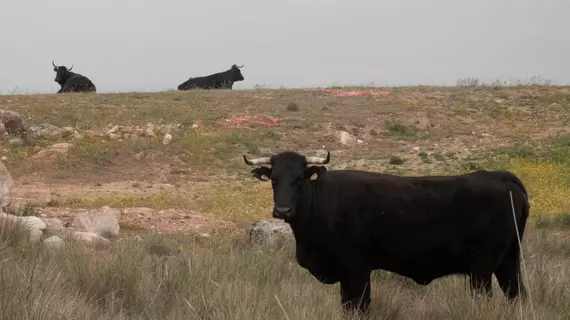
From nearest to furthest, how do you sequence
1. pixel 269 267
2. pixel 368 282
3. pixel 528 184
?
pixel 368 282 → pixel 269 267 → pixel 528 184

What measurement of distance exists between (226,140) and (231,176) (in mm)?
3419

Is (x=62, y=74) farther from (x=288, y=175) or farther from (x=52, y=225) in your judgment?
(x=288, y=175)

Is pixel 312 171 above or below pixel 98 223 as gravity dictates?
above

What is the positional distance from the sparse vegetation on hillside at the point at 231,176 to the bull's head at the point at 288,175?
78cm

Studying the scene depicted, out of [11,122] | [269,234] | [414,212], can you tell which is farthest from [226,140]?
[414,212]

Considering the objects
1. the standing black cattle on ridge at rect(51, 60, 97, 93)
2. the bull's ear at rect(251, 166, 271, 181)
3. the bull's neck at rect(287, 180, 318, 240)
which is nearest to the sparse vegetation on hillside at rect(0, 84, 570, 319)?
the bull's neck at rect(287, 180, 318, 240)

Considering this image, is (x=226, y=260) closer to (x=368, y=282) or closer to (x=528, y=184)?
(x=368, y=282)

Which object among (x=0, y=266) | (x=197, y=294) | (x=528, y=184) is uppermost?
(x=0, y=266)

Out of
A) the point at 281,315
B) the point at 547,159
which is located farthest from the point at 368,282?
the point at 547,159

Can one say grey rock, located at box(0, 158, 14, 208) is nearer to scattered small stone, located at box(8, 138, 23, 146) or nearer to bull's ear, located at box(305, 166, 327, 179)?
bull's ear, located at box(305, 166, 327, 179)

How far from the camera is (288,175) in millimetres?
5730

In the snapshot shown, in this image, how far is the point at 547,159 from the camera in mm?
18203

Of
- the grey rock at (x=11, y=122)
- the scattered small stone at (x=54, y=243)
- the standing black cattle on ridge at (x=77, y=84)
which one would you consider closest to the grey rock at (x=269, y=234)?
the scattered small stone at (x=54, y=243)

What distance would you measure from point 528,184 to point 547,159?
287 cm
